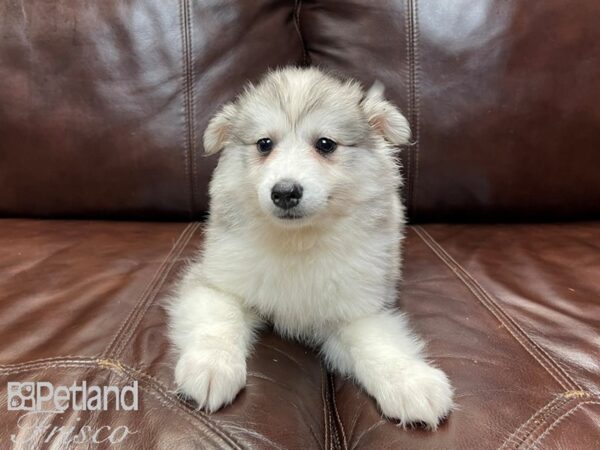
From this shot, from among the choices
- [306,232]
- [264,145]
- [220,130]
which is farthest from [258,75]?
[306,232]

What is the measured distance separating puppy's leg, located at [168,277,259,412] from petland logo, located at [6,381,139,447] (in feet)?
0.36

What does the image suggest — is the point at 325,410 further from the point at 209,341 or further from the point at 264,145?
the point at 264,145

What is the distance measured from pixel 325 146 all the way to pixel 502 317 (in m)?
0.59

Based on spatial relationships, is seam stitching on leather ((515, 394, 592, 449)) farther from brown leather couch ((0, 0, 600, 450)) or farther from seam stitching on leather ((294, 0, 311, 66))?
seam stitching on leather ((294, 0, 311, 66))

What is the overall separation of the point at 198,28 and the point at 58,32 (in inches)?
18.8

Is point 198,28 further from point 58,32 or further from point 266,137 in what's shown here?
point 266,137

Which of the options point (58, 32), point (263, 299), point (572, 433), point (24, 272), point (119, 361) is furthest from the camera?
point (58, 32)

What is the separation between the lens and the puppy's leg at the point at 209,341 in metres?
0.93

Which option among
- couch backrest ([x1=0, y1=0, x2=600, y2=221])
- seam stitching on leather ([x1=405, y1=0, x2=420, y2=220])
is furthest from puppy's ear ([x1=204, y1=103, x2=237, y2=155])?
seam stitching on leather ([x1=405, y1=0, x2=420, y2=220])

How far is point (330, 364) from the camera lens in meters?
1.22

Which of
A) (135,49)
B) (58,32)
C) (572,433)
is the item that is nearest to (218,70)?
(135,49)

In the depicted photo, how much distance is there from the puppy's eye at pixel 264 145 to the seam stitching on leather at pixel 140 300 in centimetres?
46

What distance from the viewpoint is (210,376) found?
3.08 feet

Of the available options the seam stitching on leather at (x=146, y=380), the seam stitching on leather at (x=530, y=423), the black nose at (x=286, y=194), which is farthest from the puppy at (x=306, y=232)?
the seam stitching on leather at (x=530, y=423)
